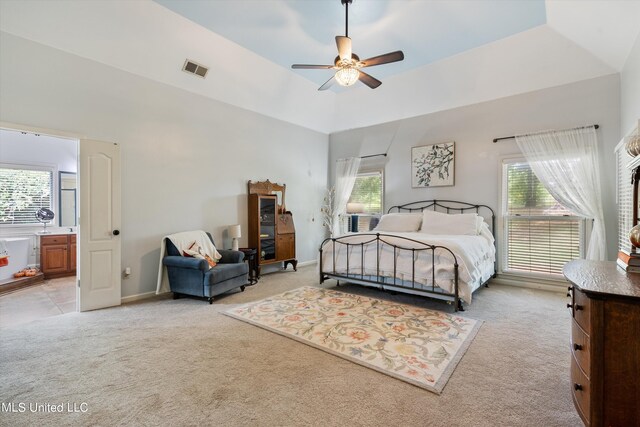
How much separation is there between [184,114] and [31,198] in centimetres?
421

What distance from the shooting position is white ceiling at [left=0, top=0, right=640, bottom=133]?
3475 millimetres

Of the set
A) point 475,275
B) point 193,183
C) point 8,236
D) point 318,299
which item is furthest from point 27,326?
point 475,275

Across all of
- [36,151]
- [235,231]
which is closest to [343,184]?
[235,231]

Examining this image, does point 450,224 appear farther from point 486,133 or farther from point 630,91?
point 630,91

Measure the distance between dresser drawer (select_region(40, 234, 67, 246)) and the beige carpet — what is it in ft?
10.5

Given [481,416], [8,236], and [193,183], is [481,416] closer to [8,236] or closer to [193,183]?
[193,183]

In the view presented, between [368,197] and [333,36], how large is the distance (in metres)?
3.63

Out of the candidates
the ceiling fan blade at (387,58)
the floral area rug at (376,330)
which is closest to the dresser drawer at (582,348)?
the floral area rug at (376,330)

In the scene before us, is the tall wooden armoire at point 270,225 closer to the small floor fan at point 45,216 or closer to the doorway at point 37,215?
the doorway at point 37,215

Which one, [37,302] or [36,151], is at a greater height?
[36,151]

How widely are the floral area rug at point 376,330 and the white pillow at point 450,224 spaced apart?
5.72 feet

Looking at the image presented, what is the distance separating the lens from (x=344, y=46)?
11.0ft

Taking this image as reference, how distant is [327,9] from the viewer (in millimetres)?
3719

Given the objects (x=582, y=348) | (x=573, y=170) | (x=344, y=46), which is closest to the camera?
(x=582, y=348)
